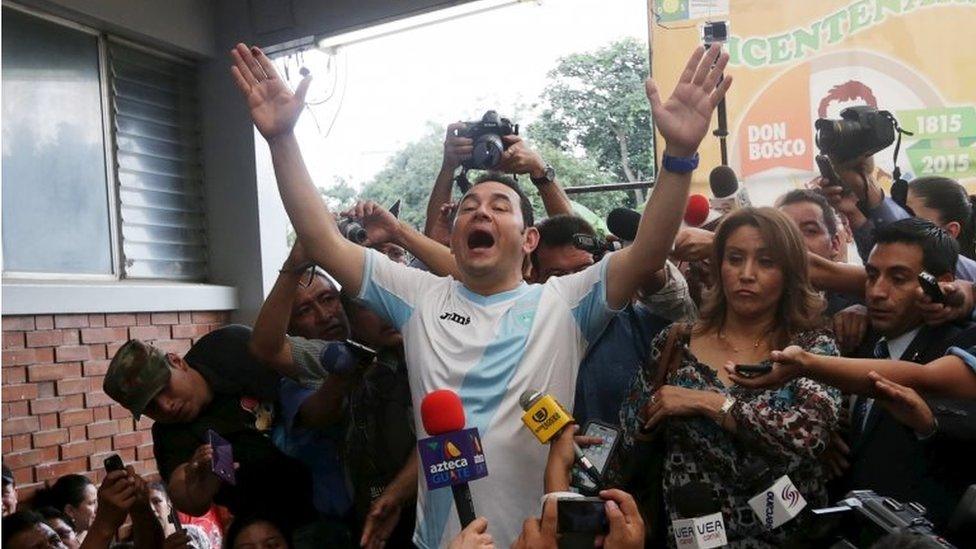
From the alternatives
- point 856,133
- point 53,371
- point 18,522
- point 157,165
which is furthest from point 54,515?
point 856,133

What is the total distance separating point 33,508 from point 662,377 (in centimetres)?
328

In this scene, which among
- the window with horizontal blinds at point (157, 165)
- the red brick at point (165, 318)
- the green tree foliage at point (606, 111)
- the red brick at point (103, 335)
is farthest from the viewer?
the green tree foliage at point (606, 111)

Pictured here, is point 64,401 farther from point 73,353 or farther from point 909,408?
point 909,408

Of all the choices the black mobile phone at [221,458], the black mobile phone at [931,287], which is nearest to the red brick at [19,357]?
the black mobile phone at [221,458]

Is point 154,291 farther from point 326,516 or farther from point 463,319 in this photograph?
point 463,319

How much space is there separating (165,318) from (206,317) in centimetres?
32

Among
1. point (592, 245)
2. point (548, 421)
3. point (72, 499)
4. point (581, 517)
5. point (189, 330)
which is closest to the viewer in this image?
point (581, 517)

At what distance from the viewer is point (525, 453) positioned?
6.54 feet

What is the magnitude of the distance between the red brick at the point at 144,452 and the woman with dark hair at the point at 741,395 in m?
3.61

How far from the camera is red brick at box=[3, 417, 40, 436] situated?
4.22 metres

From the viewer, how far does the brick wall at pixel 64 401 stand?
169 inches

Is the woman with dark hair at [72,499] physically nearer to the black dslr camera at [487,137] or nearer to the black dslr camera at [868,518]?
the black dslr camera at [487,137]

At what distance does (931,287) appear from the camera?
196 cm

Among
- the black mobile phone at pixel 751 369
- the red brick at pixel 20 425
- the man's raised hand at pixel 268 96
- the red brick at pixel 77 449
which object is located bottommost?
the red brick at pixel 77 449
